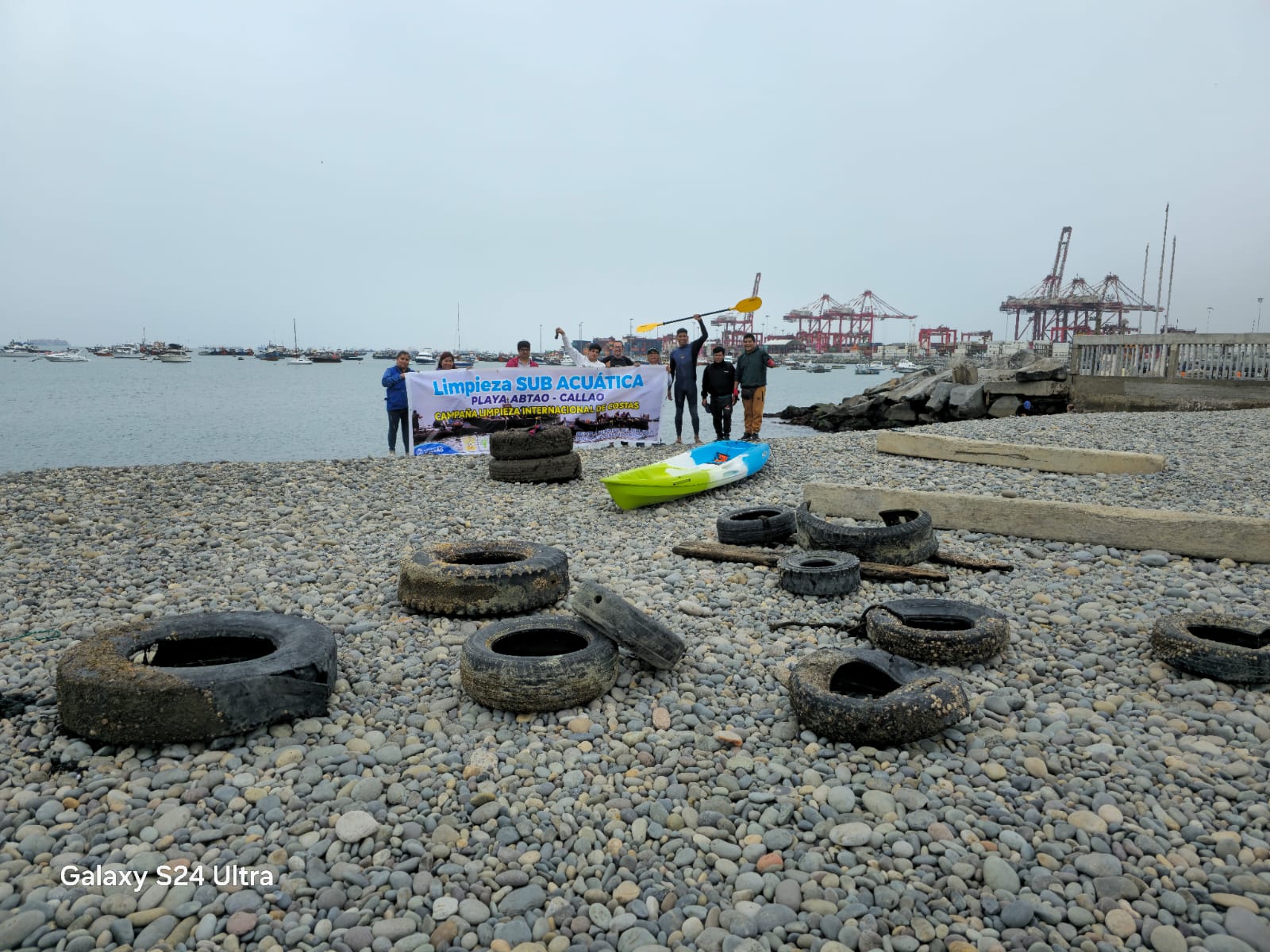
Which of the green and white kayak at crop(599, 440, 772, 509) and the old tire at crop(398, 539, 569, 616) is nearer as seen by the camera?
the old tire at crop(398, 539, 569, 616)

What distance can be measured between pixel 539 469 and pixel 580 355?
573cm

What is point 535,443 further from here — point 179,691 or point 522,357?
point 179,691

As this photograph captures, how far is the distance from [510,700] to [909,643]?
2.49 metres

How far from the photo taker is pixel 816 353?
519 feet

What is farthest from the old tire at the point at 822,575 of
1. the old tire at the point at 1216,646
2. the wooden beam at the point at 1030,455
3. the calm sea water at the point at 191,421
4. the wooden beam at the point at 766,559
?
the calm sea water at the point at 191,421

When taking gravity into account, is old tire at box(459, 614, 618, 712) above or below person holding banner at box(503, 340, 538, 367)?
below

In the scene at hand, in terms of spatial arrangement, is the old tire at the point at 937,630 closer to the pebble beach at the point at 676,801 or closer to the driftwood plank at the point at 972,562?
the pebble beach at the point at 676,801

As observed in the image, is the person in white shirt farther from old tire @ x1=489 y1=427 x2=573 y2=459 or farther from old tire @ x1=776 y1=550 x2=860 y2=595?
old tire @ x1=776 y1=550 x2=860 y2=595

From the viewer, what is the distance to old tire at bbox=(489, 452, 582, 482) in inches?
444

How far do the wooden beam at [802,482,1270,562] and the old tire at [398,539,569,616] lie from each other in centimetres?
406

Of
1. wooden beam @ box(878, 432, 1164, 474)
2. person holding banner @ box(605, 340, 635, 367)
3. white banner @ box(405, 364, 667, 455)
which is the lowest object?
wooden beam @ box(878, 432, 1164, 474)

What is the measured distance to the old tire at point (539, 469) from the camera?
11281mm

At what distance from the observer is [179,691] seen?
387 centimetres

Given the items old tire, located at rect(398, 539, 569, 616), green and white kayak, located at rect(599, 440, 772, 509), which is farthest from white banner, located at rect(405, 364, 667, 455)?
old tire, located at rect(398, 539, 569, 616)
